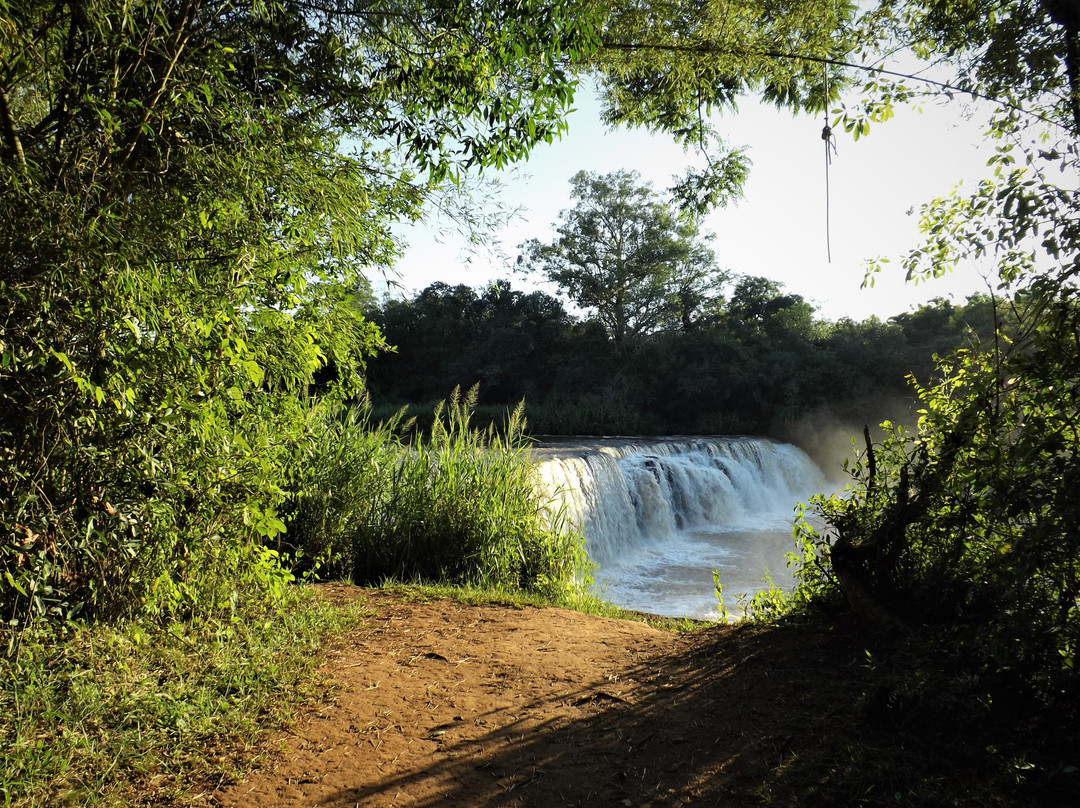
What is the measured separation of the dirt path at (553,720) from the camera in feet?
8.39

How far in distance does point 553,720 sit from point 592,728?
0.67 feet

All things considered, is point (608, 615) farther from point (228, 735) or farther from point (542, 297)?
point (542, 297)

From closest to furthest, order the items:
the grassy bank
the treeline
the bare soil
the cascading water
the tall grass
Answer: the grassy bank, the bare soil, the tall grass, the cascading water, the treeline

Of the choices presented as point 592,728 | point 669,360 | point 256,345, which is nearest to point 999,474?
point 592,728

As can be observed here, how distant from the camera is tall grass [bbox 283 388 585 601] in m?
5.27

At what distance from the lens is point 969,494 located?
10.2 ft

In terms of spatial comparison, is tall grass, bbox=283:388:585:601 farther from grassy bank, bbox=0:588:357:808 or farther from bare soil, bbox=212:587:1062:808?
grassy bank, bbox=0:588:357:808

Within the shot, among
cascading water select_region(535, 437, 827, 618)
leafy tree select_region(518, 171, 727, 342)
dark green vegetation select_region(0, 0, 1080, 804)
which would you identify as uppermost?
leafy tree select_region(518, 171, 727, 342)

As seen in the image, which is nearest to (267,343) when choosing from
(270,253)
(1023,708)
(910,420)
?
(270,253)

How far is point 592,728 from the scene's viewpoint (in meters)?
3.11

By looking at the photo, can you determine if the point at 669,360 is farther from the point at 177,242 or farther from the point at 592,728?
the point at 177,242

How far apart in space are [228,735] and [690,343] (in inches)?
867

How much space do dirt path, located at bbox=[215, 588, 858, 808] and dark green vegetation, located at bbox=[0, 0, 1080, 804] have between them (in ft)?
1.57

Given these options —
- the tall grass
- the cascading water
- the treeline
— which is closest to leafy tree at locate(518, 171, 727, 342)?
the treeline
